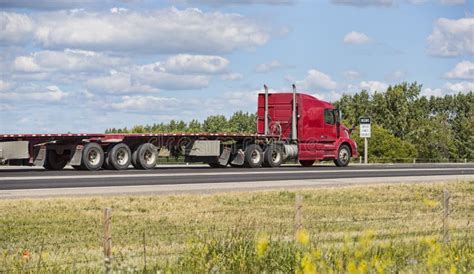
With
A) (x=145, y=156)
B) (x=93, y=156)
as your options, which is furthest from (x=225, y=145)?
(x=93, y=156)

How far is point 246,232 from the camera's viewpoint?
42.1 feet

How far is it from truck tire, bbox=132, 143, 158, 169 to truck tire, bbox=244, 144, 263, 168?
5055 millimetres

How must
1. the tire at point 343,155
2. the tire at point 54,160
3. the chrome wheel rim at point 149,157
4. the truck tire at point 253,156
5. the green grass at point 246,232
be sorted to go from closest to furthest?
the green grass at point 246,232 → the tire at point 54,160 → the chrome wheel rim at point 149,157 → the truck tire at point 253,156 → the tire at point 343,155

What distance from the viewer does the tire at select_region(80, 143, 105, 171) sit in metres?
34.2

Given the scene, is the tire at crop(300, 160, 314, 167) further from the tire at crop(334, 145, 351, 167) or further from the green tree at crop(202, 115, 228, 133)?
the green tree at crop(202, 115, 228, 133)

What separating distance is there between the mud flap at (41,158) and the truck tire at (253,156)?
975 centimetres

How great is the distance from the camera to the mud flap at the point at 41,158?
33.8 meters

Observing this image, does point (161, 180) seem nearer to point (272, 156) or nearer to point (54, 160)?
point (54, 160)

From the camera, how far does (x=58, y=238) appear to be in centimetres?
1596

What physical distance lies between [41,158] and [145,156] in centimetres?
436

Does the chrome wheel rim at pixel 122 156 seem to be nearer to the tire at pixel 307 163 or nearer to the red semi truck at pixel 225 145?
the red semi truck at pixel 225 145

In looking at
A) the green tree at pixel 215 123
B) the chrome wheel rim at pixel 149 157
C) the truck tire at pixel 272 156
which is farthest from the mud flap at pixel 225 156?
the green tree at pixel 215 123

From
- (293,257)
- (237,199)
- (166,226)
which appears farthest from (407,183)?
(293,257)

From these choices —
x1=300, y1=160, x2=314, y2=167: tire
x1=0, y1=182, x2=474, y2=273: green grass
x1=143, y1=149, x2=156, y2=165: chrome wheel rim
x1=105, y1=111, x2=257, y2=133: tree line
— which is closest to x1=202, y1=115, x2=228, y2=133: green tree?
x1=105, y1=111, x2=257, y2=133: tree line
